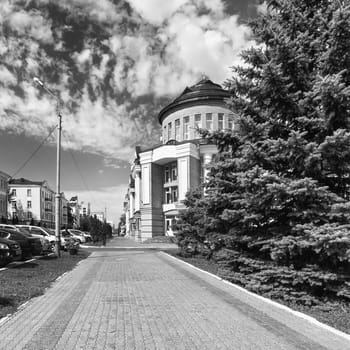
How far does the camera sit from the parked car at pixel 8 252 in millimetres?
14030

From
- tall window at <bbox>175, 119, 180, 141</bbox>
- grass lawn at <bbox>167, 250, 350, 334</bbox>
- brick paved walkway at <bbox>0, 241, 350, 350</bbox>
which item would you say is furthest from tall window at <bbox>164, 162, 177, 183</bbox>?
grass lawn at <bbox>167, 250, 350, 334</bbox>

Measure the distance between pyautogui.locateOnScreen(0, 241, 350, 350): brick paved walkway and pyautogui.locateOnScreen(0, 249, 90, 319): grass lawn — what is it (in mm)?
317

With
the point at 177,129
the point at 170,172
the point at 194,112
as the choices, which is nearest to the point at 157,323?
the point at 170,172

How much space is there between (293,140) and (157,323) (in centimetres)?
426

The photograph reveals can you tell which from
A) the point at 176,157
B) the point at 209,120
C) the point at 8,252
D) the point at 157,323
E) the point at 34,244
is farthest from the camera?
the point at 209,120

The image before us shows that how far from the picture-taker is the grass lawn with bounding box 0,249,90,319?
7.68 meters

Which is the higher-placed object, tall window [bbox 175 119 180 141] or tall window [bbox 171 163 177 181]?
tall window [bbox 175 119 180 141]

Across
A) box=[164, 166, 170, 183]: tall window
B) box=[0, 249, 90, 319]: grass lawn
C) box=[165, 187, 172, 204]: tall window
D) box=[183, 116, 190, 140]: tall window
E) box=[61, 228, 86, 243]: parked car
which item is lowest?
box=[61, 228, 86, 243]: parked car

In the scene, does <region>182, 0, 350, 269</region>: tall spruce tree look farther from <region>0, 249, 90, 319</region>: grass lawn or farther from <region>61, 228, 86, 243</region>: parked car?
<region>61, 228, 86, 243</region>: parked car

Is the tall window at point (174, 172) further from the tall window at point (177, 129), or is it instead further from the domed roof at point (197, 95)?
the domed roof at point (197, 95)

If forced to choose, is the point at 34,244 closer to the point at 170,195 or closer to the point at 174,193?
the point at 174,193

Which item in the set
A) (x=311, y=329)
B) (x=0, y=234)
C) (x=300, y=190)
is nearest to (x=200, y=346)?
(x=311, y=329)

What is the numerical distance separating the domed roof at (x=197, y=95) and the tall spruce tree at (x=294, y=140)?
36956mm

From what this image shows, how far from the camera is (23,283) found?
10.2m
